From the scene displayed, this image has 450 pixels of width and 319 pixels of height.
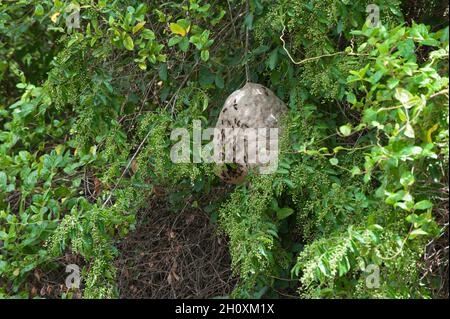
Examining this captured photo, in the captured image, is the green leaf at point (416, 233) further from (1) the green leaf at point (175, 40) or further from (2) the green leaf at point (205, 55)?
(1) the green leaf at point (175, 40)

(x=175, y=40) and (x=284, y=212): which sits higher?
(x=175, y=40)

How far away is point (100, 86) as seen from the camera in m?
3.33

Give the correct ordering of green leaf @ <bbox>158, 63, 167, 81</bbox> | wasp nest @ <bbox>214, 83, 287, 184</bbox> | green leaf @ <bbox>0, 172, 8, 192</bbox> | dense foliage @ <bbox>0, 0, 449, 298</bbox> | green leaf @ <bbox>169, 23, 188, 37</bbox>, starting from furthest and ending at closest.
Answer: green leaf @ <bbox>0, 172, 8, 192</bbox>
green leaf @ <bbox>158, 63, 167, 81</bbox>
green leaf @ <bbox>169, 23, 188, 37</bbox>
wasp nest @ <bbox>214, 83, 287, 184</bbox>
dense foliage @ <bbox>0, 0, 449, 298</bbox>

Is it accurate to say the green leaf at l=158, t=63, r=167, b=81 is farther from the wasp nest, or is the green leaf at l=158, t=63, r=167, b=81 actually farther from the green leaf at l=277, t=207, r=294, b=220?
the green leaf at l=277, t=207, r=294, b=220

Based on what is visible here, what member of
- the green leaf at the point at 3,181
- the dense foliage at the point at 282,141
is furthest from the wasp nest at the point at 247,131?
the green leaf at the point at 3,181

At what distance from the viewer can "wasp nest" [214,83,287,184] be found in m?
2.95

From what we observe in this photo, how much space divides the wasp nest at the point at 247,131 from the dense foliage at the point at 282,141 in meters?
0.05

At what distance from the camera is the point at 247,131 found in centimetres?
295

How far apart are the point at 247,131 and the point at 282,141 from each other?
0.39ft

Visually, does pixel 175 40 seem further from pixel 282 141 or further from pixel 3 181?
pixel 3 181

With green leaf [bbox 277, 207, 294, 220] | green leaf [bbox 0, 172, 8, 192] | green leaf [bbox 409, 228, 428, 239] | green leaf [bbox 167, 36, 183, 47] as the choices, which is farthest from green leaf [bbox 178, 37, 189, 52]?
green leaf [bbox 409, 228, 428, 239]

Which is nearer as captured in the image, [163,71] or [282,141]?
[282,141]

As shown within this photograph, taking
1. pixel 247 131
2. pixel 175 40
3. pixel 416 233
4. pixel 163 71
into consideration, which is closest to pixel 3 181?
pixel 163 71

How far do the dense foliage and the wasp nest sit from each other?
5 centimetres
